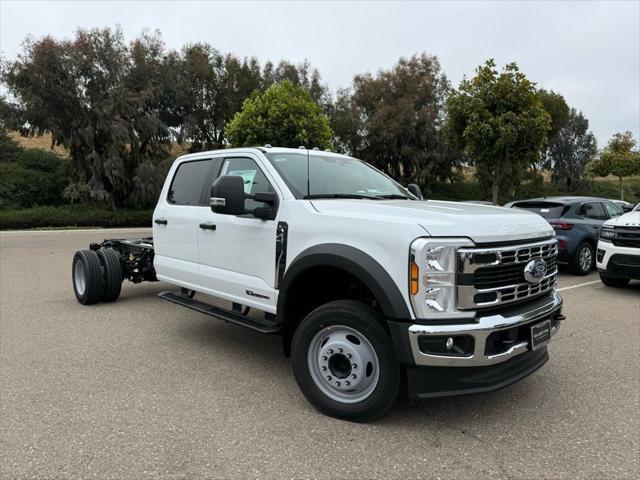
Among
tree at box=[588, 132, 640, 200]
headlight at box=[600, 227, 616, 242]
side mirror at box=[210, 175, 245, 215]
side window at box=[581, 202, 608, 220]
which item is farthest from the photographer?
tree at box=[588, 132, 640, 200]

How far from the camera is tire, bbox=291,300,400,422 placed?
3.23 m

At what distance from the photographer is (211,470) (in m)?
2.87

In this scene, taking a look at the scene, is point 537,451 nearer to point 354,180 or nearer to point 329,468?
point 329,468

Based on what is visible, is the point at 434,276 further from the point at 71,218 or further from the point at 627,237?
the point at 71,218

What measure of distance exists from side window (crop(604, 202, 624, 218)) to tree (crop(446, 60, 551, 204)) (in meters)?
7.33

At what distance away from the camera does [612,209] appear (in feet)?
36.3

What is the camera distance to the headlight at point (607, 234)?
798cm

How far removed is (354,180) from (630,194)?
5165 centimetres

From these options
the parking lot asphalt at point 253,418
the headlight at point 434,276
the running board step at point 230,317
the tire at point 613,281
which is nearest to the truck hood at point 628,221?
the tire at point 613,281

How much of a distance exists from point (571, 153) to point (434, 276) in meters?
50.8

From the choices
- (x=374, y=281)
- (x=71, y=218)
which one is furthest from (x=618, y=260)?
(x=71, y=218)

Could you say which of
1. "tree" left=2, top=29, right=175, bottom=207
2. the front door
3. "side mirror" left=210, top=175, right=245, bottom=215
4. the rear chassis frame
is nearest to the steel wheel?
the front door

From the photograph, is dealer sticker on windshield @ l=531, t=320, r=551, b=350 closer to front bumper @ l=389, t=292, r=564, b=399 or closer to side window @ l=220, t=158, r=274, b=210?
front bumper @ l=389, t=292, r=564, b=399

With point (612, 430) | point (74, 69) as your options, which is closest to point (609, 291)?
point (612, 430)
